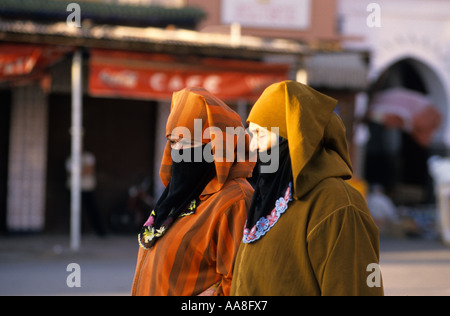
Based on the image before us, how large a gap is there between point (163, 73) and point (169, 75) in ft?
0.35

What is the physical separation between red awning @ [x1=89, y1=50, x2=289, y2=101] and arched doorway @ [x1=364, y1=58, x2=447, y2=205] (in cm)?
622

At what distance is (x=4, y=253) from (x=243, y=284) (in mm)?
8592

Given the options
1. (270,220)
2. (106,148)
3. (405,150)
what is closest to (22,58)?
(106,148)

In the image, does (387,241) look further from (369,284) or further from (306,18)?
(369,284)

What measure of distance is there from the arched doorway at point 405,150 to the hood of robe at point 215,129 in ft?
46.8

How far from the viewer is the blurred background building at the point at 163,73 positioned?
10750 millimetres

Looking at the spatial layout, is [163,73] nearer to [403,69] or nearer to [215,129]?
[215,129]

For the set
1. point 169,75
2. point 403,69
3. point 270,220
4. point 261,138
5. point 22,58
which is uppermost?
point 403,69

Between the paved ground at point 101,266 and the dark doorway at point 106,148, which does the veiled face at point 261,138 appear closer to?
the paved ground at point 101,266

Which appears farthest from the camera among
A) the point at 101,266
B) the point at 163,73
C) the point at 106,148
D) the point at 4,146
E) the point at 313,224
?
the point at 106,148

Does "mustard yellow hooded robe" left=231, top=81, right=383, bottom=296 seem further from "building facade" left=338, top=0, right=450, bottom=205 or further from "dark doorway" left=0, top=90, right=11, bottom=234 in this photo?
"building facade" left=338, top=0, right=450, bottom=205

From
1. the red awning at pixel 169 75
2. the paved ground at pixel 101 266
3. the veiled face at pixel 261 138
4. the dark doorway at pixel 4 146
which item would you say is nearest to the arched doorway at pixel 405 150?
the paved ground at pixel 101 266

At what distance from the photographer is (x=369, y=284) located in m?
2.41

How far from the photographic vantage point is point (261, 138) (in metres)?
2.69
